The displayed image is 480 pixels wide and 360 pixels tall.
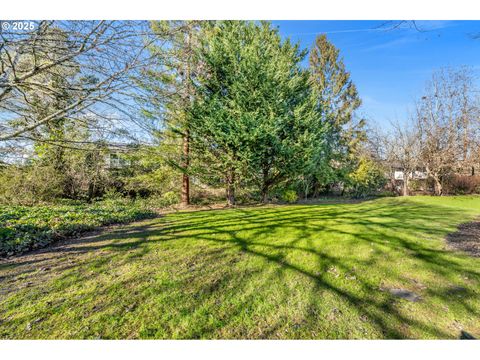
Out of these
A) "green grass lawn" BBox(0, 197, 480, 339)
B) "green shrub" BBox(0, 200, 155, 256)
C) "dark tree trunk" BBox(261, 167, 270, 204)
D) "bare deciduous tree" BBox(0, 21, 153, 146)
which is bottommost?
"green grass lawn" BBox(0, 197, 480, 339)

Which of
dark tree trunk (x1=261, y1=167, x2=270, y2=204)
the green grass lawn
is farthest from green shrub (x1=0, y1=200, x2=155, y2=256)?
dark tree trunk (x1=261, y1=167, x2=270, y2=204)

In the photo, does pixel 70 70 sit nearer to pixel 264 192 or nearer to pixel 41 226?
pixel 41 226

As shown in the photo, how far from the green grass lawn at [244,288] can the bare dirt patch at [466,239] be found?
0.83 ft

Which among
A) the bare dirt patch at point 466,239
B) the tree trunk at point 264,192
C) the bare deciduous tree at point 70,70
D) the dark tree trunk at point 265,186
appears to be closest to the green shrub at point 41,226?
the bare deciduous tree at point 70,70

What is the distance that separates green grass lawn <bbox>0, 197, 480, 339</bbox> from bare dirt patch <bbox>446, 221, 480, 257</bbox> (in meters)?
0.25

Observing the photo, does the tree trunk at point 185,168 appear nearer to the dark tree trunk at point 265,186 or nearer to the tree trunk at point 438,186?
Answer: the dark tree trunk at point 265,186

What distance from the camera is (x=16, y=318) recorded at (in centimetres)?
196

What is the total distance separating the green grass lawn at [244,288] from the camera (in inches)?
72.1

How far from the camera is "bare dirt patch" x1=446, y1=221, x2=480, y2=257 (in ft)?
11.9

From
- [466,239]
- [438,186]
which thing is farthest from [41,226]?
[438,186]

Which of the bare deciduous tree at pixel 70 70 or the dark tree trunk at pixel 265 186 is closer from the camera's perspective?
the bare deciduous tree at pixel 70 70

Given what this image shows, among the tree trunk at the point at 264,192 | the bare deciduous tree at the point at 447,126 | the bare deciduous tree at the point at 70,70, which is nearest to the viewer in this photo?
the bare deciduous tree at the point at 70,70

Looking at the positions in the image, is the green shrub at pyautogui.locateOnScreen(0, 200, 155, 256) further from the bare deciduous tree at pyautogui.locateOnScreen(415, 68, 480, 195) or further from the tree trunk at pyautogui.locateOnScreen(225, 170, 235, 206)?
the bare deciduous tree at pyautogui.locateOnScreen(415, 68, 480, 195)
